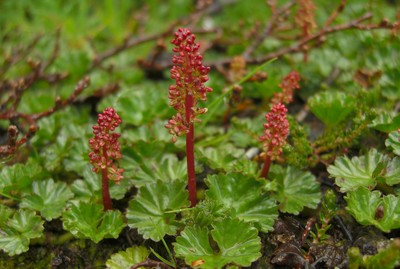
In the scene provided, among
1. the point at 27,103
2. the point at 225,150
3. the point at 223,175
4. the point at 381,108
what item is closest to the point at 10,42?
the point at 27,103

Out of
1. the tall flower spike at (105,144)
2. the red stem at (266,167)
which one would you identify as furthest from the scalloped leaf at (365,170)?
the tall flower spike at (105,144)

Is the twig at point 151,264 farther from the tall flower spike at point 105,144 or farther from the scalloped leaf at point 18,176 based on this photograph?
the scalloped leaf at point 18,176

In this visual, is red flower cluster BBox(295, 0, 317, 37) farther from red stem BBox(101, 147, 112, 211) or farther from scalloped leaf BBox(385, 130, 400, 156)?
red stem BBox(101, 147, 112, 211)

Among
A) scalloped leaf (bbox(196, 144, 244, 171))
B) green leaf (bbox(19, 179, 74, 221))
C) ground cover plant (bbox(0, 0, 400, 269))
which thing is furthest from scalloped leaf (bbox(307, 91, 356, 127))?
green leaf (bbox(19, 179, 74, 221))

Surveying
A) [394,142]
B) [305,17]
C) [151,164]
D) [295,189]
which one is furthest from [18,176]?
[305,17]

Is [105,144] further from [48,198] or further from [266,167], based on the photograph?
[266,167]

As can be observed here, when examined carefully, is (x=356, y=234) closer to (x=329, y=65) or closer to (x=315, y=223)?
(x=315, y=223)
